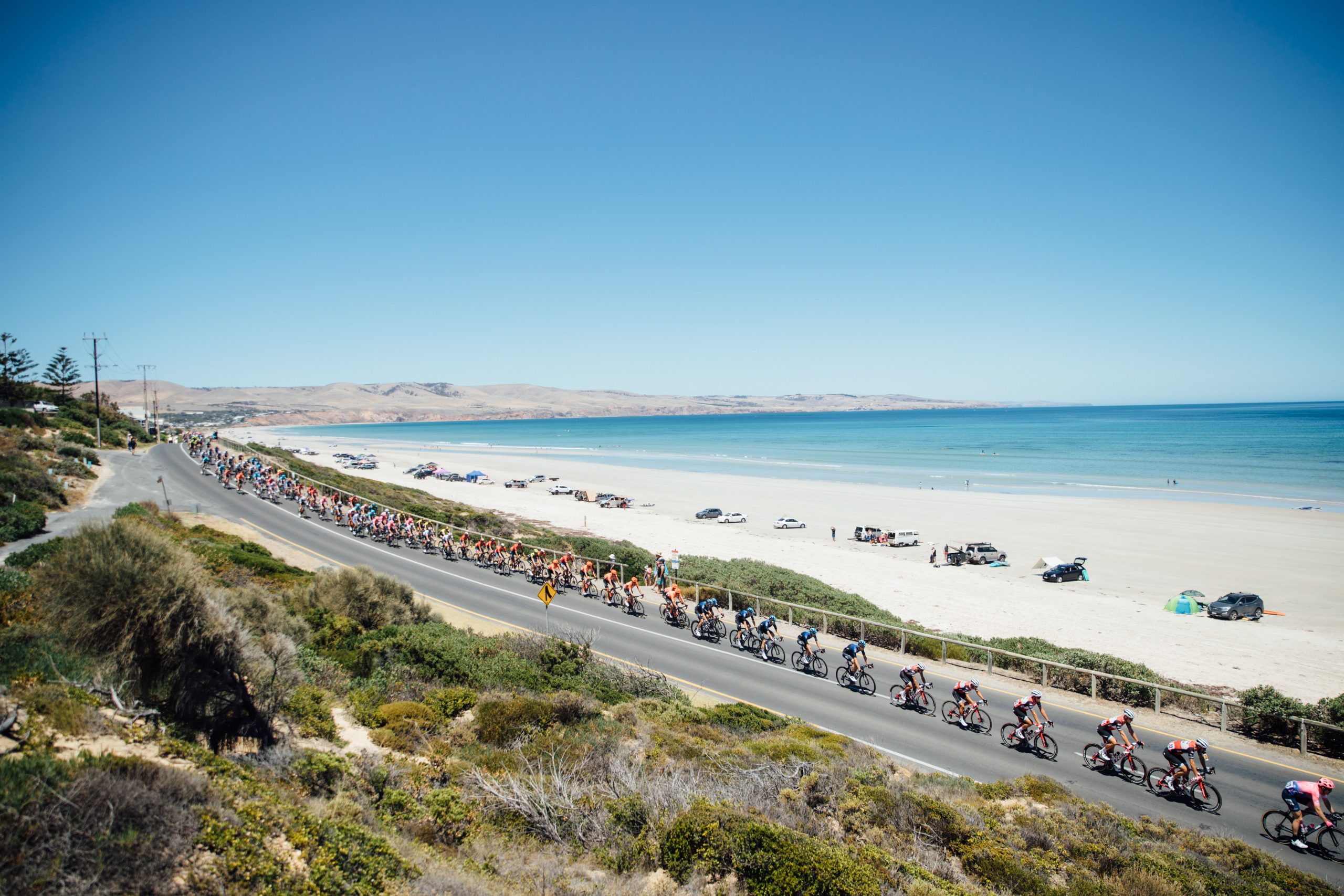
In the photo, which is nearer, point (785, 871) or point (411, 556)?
point (785, 871)

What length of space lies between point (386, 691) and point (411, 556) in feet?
61.3

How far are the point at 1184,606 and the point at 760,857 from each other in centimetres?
2718

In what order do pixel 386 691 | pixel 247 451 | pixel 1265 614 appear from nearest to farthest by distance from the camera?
pixel 386 691 < pixel 1265 614 < pixel 247 451

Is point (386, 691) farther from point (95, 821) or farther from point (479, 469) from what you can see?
point (479, 469)

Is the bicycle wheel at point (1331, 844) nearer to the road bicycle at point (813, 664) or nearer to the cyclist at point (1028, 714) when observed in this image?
the cyclist at point (1028, 714)

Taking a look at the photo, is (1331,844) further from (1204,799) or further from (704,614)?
(704,614)

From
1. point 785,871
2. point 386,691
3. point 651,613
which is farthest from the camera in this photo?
point 651,613

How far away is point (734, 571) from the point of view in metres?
26.5

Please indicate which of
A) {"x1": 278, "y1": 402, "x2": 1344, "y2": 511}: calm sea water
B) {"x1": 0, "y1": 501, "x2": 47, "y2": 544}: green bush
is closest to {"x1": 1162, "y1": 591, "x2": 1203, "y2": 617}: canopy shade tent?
{"x1": 278, "y1": 402, "x2": 1344, "y2": 511}: calm sea water

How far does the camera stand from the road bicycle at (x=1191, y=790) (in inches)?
417

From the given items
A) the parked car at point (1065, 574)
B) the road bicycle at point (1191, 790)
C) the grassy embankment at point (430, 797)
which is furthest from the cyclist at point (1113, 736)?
the parked car at point (1065, 574)

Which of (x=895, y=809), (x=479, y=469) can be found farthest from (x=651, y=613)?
(x=479, y=469)

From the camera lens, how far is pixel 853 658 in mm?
15602

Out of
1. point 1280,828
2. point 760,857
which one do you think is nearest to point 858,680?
point 1280,828
